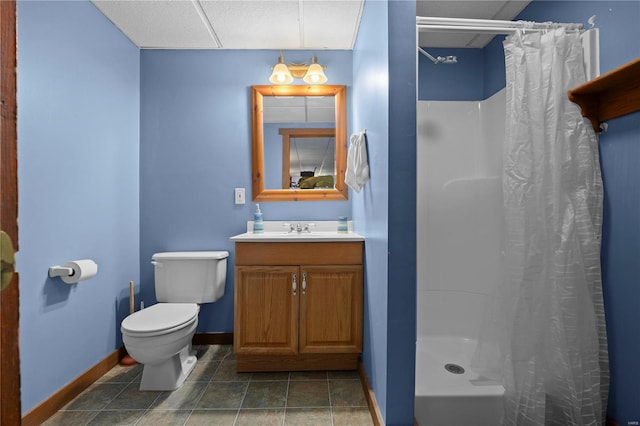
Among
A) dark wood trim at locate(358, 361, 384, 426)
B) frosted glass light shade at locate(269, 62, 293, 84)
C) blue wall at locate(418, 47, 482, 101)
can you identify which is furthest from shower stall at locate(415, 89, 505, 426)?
frosted glass light shade at locate(269, 62, 293, 84)

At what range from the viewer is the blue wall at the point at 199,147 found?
7.66 feet

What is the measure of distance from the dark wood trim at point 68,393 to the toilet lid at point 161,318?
430 millimetres

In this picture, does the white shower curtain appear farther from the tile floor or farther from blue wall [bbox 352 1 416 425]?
the tile floor

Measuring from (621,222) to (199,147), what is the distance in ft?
8.20

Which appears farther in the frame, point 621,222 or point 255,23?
Answer: point 255,23

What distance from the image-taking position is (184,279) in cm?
210

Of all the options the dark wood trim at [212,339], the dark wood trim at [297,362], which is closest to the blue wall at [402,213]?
the dark wood trim at [297,362]

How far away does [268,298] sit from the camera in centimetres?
186

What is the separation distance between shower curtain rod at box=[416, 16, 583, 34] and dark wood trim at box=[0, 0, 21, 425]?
4.40ft

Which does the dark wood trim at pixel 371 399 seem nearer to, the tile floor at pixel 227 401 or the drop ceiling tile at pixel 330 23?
the tile floor at pixel 227 401

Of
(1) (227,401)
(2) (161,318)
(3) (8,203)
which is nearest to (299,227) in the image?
(2) (161,318)

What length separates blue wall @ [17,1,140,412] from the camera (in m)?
1.45

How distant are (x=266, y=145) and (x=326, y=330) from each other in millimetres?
1434

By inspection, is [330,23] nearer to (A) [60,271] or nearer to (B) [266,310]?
(B) [266,310]
